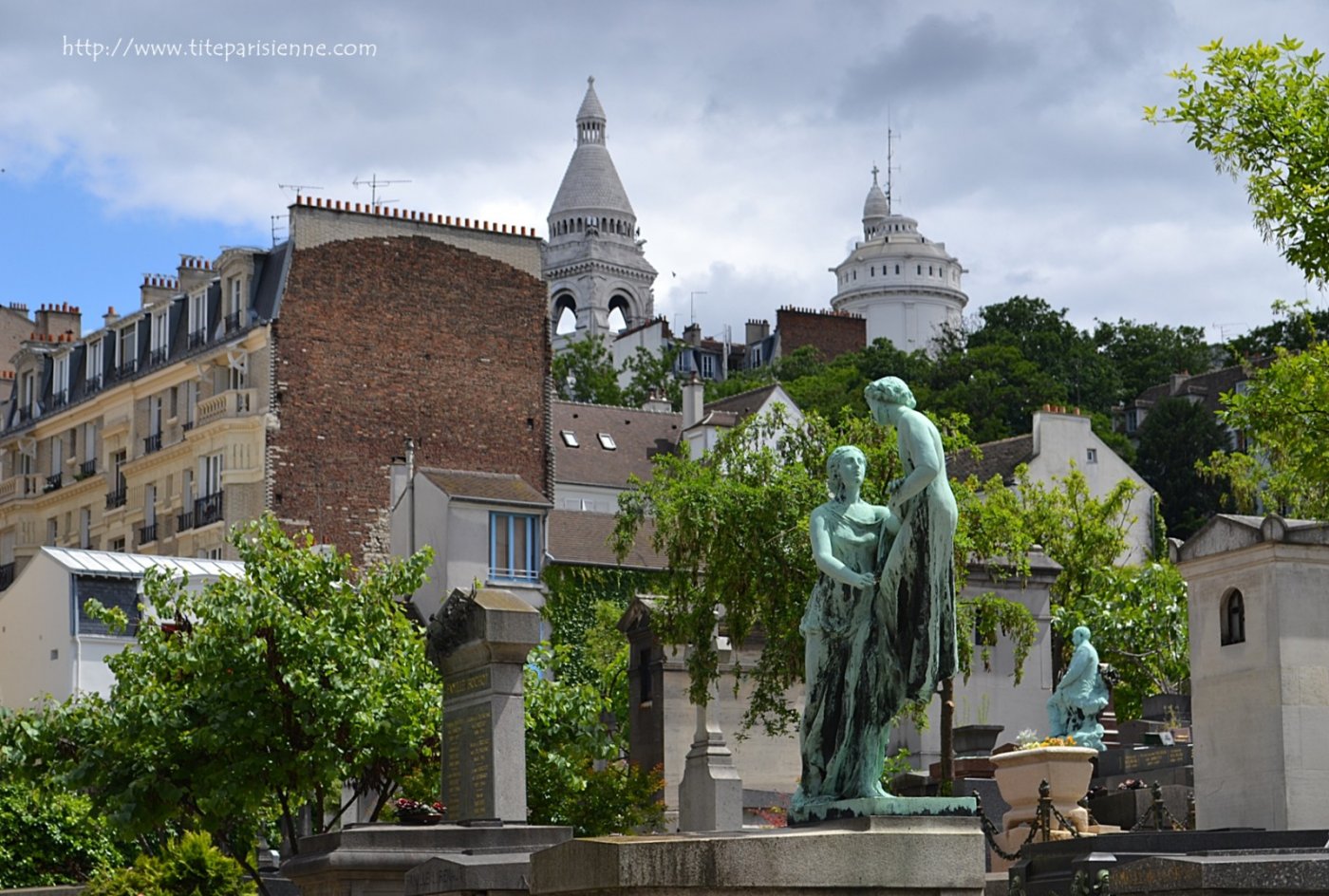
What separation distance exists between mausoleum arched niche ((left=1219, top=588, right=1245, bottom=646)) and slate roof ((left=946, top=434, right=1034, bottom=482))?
46.2 m

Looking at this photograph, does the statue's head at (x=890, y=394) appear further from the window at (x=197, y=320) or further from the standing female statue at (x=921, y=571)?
the window at (x=197, y=320)

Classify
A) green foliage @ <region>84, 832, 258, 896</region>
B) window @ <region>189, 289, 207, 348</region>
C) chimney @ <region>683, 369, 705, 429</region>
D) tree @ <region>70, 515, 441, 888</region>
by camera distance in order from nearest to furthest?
1. green foliage @ <region>84, 832, 258, 896</region>
2. tree @ <region>70, 515, 441, 888</region>
3. window @ <region>189, 289, 207, 348</region>
4. chimney @ <region>683, 369, 705, 429</region>

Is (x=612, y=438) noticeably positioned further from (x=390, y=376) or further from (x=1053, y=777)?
(x=1053, y=777)

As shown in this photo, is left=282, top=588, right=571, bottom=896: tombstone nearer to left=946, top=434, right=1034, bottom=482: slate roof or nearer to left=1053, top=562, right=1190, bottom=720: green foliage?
left=1053, top=562, right=1190, bottom=720: green foliage

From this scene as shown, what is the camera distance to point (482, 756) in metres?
20.4

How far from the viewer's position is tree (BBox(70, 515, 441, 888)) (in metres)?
24.0

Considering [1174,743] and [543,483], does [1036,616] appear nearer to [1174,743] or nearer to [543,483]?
[1174,743]

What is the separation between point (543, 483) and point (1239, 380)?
46.6 metres

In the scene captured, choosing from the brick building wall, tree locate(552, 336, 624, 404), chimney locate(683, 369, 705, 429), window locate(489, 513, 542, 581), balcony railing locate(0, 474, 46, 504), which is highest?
the brick building wall

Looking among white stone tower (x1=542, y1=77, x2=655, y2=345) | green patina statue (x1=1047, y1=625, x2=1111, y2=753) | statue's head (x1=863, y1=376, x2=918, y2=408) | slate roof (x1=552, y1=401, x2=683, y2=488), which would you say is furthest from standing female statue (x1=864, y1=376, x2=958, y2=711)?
white stone tower (x1=542, y1=77, x2=655, y2=345)

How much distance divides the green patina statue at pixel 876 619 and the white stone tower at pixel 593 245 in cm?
16176

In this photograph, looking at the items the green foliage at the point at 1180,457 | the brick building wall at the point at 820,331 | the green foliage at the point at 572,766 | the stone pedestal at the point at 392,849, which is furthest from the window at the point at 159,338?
the brick building wall at the point at 820,331

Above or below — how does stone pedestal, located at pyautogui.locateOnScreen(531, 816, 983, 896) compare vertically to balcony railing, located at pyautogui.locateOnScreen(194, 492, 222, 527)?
below

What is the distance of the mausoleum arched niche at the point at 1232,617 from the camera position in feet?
76.5
